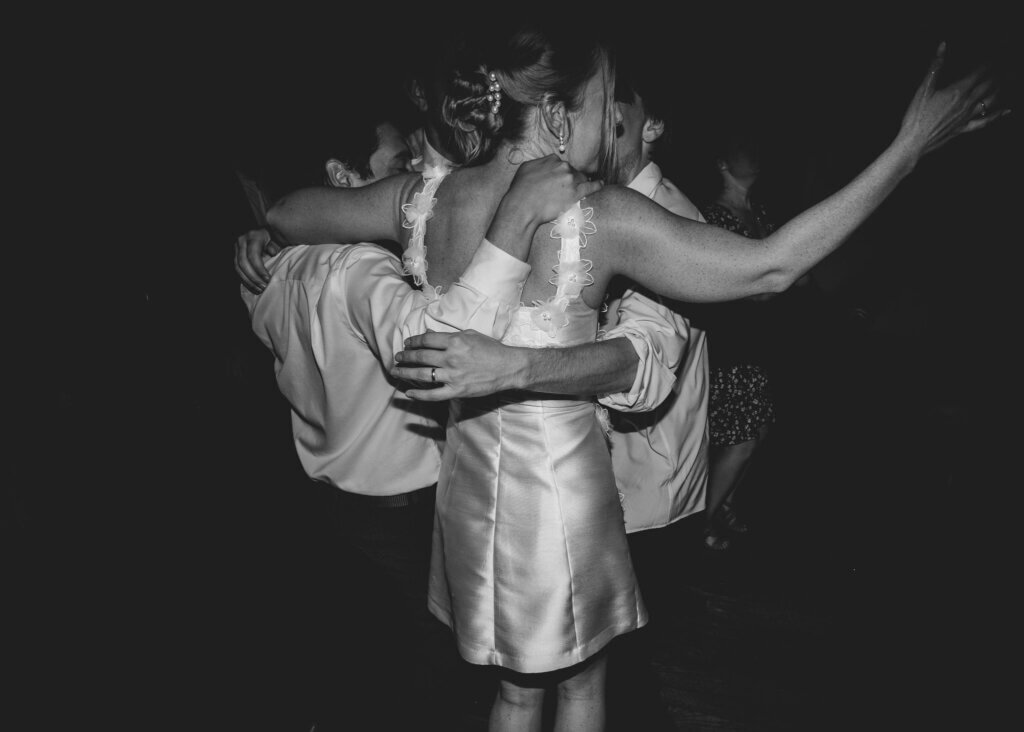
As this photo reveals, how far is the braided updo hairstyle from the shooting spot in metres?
1.35

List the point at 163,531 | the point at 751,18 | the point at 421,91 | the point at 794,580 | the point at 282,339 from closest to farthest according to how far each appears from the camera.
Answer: the point at 282,339 → the point at 421,91 → the point at 794,580 → the point at 163,531 → the point at 751,18

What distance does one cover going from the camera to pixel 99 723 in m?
2.26

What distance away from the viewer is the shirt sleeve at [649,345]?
4.73ft

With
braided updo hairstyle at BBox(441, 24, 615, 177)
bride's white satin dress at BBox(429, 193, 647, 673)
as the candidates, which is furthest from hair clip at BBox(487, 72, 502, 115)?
bride's white satin dress at BBox(429, 193, 647, 673)

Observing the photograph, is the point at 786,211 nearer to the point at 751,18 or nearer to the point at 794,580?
the point at 751,18

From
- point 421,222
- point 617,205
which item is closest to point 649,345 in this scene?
point 617,205

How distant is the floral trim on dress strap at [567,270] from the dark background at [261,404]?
3.47 feet

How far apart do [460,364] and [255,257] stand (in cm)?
93

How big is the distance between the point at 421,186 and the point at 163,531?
2.65 m

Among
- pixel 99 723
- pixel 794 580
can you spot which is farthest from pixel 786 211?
pixel 99 723

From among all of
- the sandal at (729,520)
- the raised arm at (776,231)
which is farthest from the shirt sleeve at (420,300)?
the sandal at (729,520)

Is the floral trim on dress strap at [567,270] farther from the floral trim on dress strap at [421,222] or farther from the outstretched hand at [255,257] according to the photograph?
the outstretched hand at [255,257]

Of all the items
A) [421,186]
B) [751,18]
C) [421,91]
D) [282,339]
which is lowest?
[282,339]

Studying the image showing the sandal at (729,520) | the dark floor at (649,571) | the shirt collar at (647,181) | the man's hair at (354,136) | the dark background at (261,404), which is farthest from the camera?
the sandal at (729,520)
